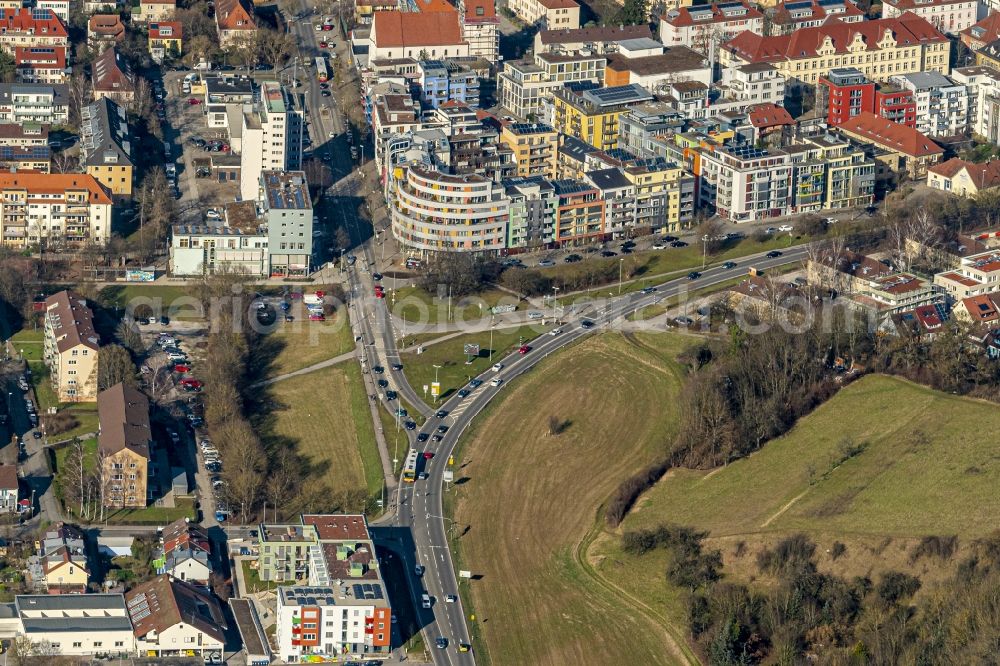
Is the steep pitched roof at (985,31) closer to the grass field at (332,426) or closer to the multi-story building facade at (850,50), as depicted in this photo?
the multi-story building facade at (850,50)

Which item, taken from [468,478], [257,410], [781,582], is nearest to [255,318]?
[257,410]

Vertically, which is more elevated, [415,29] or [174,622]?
[415,29]

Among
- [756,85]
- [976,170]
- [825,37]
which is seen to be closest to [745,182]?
[756,85]

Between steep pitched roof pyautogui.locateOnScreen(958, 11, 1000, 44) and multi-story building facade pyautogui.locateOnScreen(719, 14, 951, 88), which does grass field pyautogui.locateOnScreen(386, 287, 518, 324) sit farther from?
steep pitched roof pyautogui.locateOnScreen(958, 11, 1000, 44)

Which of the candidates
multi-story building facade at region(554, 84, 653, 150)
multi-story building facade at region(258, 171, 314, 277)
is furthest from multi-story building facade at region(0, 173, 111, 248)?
multi-story building facade at region(554, 84, 653, 150)

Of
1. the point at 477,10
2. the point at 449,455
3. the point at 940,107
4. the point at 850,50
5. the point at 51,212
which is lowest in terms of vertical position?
the point at 449,455

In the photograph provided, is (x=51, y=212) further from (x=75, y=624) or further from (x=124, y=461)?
(x=75, y=624)
